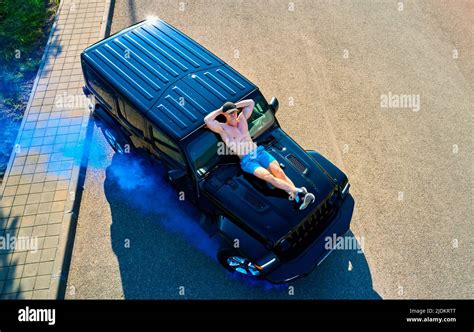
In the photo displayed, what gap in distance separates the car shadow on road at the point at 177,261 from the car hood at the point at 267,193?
979 millimetres

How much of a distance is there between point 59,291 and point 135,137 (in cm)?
270

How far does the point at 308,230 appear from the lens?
17.5ft

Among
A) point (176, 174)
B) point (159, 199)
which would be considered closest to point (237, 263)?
point (176, 174)

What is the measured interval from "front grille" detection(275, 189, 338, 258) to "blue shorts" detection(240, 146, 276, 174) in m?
1.02

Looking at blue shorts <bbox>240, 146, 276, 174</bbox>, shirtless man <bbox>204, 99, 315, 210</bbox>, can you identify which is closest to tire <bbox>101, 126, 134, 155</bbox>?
shirtless man <bbox>204, 99, 315, 210</bbox>

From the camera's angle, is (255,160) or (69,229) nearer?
(255,160)

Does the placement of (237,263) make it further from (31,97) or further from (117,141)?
(31,97)

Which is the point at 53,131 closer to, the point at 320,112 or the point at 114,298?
the point at 114,298

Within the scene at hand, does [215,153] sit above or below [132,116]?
above

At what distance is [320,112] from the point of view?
796 centimetres

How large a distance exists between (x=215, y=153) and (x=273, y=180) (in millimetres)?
971

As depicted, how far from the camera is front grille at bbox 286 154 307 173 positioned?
5.56 meters

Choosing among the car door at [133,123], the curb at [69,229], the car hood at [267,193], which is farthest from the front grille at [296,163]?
the curb at [69,229]
